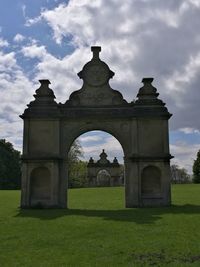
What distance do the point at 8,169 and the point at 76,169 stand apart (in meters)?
10.1

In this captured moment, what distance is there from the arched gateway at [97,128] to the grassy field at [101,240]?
513cm

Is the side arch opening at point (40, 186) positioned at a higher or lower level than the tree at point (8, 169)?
lower

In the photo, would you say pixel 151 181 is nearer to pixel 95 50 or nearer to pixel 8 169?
pixel 95 50

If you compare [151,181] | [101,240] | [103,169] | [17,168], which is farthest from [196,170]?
[101,240]

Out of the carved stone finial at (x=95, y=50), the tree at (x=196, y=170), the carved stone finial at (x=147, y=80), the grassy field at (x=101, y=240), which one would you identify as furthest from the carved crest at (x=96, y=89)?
the tree at (x=196, y=170)

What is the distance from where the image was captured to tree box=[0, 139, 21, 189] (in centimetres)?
5691

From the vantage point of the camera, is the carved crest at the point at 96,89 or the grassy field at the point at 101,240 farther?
the carved crest at the point at 96,89

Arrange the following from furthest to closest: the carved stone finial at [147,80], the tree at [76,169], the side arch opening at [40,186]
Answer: the tree at [76,169]
the carved stone finial at [147,80]
the side arch opening at [40,186]

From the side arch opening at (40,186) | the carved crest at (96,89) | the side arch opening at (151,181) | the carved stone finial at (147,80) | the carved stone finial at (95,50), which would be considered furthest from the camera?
the carved stone finial at (95,50)

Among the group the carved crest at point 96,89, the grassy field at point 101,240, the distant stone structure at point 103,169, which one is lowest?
the grassy field at point 101,240

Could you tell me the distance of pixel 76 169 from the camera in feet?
196

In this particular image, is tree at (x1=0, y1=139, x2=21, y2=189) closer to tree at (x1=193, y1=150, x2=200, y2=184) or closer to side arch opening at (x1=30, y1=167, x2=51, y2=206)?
tree at (x1=193, y1=150, x2=200, y2=184)

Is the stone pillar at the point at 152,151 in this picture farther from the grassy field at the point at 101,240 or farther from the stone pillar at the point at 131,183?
the grassy field at the point at 101,240

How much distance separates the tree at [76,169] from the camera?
55.6 meters
